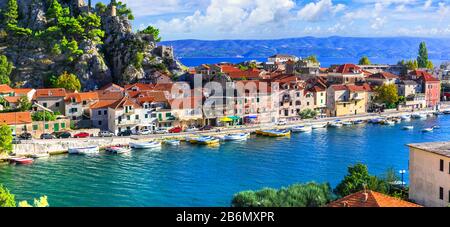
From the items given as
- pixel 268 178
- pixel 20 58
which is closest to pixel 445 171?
pixel 268 178

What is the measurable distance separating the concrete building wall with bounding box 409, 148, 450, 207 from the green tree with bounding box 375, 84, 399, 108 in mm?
A: 28258

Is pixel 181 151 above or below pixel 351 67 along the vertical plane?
below

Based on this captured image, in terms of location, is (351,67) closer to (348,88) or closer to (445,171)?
(348,88)

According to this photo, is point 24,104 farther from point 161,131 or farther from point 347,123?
point 347,123

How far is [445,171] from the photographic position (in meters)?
12.4

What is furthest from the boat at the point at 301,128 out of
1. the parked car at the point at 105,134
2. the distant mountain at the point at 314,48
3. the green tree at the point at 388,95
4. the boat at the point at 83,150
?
the distant mountain at the point at 314,48

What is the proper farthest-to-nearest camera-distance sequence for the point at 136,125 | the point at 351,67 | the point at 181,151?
the point at 351,67, the point at 136,125, the point at 181,151

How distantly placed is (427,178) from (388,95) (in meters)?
29.1

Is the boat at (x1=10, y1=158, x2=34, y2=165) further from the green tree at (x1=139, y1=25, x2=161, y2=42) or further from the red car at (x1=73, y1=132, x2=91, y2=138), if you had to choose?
the green tree at (x1=139, y1=25, x2=161, y2=42)

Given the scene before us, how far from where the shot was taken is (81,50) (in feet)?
122

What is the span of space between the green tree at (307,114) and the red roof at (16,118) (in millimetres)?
17755

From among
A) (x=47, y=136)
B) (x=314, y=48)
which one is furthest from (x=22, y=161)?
(x=314, y=48)

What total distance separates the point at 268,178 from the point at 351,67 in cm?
2850

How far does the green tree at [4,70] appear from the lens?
3391 centimetres
